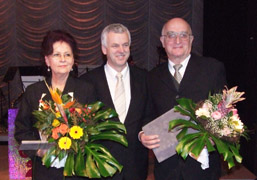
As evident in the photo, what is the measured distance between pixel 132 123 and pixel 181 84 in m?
0.44

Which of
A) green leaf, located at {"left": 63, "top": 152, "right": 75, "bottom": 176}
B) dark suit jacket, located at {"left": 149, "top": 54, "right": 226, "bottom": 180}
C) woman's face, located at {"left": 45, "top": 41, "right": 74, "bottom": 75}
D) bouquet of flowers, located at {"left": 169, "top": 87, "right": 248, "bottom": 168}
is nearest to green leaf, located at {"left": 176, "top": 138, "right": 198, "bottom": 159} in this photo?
bouquet of flowers, located at {"left": 169, "top": 87, "right": 248, "bottom": 168}

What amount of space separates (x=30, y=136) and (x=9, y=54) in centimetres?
825

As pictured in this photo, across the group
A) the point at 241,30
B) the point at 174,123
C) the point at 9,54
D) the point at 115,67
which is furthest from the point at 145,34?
the point at 174,123

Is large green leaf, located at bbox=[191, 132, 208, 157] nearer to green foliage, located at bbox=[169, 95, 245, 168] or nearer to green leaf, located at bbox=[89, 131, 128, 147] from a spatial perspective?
green foliage, located at bbox=[169, 95, 245, 168]

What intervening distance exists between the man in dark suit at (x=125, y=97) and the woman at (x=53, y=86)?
192mm

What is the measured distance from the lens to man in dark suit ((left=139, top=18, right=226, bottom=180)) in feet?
8.20

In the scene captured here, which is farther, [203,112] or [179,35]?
[179,35]

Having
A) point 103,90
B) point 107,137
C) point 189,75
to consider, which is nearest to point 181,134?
point 107,137

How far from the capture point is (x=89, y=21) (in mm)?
10312

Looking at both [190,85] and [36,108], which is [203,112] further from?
[36,108]

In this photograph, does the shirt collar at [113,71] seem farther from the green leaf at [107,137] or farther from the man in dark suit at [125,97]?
the green leaf at [107,137]

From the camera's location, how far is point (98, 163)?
82.6 inches

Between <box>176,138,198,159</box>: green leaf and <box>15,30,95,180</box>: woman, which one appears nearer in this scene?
<box>176,138,198,159</box>: green leaf

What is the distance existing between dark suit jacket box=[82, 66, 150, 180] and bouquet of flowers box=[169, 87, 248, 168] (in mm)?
550
